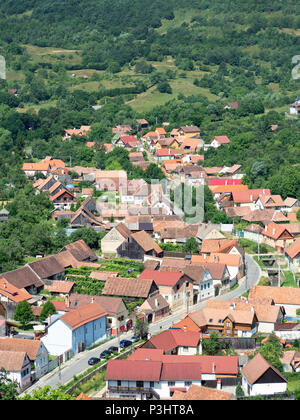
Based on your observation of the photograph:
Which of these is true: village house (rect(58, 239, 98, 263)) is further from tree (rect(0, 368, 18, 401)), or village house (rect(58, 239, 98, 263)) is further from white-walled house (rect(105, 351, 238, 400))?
tree (rect(0, 368, 18, 401))

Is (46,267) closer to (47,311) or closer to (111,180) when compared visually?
(47,311)

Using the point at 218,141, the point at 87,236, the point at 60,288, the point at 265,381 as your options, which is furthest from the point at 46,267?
the point at 218,141

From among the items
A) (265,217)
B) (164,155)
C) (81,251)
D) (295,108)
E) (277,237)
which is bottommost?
(295,108)

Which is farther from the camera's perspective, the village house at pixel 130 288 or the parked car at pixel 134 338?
the village house at pixel 130 288

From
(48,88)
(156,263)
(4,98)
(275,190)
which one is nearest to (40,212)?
(156,263)

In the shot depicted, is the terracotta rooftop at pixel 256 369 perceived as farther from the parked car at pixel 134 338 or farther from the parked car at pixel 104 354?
the parked car at pixel 134 338

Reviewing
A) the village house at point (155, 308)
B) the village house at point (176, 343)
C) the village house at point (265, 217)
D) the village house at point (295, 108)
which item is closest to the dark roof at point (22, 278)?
the village house at point (155, 308)

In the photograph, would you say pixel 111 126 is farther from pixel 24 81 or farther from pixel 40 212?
pixel 40 212
